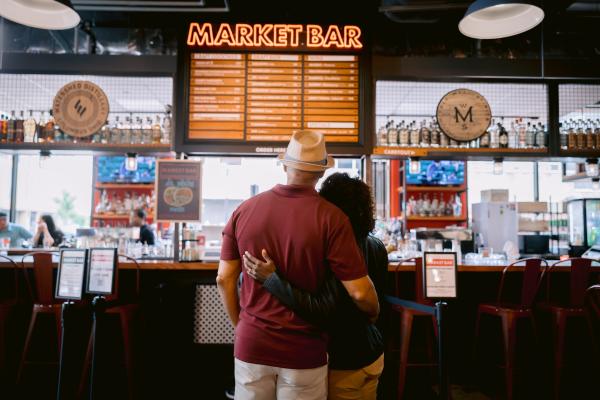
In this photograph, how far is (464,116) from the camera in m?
4.87

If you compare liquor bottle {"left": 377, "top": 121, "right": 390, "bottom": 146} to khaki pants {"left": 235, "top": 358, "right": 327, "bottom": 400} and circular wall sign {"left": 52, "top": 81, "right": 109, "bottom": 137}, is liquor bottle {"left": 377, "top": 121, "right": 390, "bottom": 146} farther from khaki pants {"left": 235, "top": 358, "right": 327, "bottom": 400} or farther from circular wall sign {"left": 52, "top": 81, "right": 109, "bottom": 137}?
khaki pants {"left": 235, "top": 358, "right": 327, "bottom": 400}

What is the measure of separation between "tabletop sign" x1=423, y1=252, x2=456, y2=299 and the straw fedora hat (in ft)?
3.10

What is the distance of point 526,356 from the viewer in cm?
401

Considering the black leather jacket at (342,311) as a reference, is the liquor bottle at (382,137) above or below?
above

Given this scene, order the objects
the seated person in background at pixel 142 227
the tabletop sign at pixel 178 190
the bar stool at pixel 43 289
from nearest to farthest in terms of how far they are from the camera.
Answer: the bar stool at pixel 43 289 < the tabletop sign at pixel 178 190 < the seated person in background at pixel 142 227

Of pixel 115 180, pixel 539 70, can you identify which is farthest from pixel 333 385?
pixel 115 180

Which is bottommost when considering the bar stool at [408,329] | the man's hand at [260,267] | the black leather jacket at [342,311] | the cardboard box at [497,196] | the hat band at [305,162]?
the bar stool at [408,329]

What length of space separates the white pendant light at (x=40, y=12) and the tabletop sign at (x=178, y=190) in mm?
1332

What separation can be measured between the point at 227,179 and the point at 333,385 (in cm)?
899

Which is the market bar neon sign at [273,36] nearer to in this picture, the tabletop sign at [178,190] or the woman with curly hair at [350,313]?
the tabletop sign at [178,190]

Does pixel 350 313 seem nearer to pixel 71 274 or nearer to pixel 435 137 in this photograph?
pixel 71 274

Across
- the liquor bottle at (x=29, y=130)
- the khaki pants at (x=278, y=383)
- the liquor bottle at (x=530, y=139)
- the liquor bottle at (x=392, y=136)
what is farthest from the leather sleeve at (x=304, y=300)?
the liquor bottle at (x=29, y=130)

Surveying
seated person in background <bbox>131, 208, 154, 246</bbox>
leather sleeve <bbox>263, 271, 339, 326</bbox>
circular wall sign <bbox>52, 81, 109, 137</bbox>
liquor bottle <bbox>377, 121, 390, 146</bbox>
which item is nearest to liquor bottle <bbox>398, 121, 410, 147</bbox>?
liquor bottle <bbox>377, 121, 390, 146</bbox>

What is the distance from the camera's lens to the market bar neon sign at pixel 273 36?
4566 mm
